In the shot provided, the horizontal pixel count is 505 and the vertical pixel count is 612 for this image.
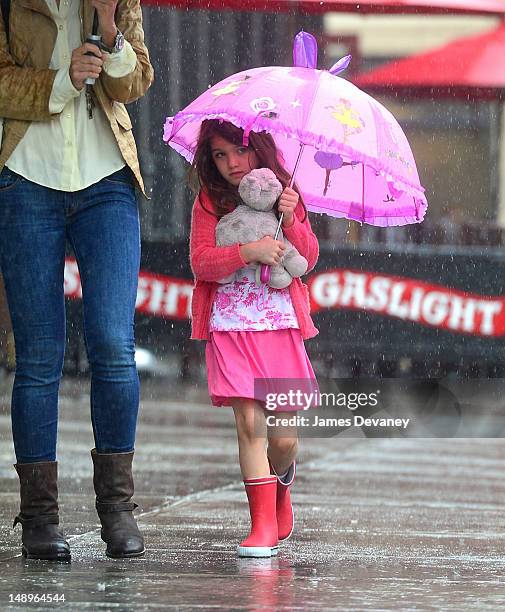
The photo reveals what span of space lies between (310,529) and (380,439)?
4.81m

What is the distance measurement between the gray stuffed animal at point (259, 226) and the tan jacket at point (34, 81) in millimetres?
393

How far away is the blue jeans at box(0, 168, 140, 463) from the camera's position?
433 cm

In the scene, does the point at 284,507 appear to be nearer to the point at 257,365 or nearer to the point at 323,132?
the point at 257,365

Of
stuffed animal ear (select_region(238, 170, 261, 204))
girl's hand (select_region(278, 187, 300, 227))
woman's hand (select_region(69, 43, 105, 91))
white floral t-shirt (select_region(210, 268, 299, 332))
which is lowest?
white floral t-shirt (select_region(210, 268, 299, 332))

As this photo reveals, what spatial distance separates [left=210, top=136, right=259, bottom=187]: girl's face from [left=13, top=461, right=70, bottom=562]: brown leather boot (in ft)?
3.46

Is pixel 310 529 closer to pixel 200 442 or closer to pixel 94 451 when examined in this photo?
pixel 94 451

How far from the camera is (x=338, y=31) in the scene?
463 inches

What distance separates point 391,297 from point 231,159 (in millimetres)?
7110

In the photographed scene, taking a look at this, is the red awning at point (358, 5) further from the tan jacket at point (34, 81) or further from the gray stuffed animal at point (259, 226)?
the tan jacket at point (34, 81)

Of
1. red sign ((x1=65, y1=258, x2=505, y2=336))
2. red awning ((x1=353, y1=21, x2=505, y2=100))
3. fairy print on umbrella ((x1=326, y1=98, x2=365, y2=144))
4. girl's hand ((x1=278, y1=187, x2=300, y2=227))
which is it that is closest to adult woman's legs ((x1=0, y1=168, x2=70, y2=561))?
girl's hand ((x1=278, y1=187, x2=300, y2=227))

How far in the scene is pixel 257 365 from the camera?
15.1ft

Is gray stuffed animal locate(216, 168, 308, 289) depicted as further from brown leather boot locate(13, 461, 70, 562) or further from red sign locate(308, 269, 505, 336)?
red sign locate(308, 269, 505, 336)

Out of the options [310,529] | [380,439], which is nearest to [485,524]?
[310,529]

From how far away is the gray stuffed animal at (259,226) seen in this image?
4.66 meters
